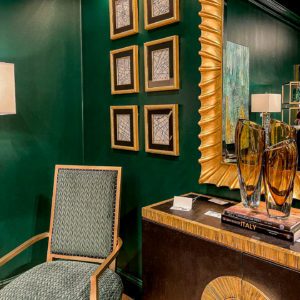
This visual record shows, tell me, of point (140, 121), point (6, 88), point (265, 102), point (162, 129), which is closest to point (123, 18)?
point (140, 121)

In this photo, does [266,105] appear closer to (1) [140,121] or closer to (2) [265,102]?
(2) [265,102]

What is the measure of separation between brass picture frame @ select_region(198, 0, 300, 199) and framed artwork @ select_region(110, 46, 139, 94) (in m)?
0.54

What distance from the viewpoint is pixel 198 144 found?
6.15 feet

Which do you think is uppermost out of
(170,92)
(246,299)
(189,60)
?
(189,60)

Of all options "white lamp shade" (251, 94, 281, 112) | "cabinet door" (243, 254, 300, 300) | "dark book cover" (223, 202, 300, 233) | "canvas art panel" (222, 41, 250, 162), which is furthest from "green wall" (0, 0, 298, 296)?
"cabinet door" (243, 254, 300, 300)

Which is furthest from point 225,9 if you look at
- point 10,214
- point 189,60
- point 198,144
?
point 10,214

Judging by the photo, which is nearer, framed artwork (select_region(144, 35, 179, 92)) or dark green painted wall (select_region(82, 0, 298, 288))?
dark green painted wall (select_region(82, 0, 298, 288))

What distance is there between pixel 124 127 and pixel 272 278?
1.43 meters

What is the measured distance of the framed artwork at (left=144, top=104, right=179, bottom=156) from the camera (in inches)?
77.3

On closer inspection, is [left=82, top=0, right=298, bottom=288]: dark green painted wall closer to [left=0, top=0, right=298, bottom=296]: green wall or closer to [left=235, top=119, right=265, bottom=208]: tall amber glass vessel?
[left=0, top=0, right=298, bottom=296]: green wall

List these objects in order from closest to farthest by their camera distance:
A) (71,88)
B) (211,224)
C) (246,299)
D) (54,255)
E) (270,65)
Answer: (246,299), (211,224), (270,65), (54,255), (71,88)

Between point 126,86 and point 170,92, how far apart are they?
1.27 ft

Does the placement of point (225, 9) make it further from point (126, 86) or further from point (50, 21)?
point (50, 21)

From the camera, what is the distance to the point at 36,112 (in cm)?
236
